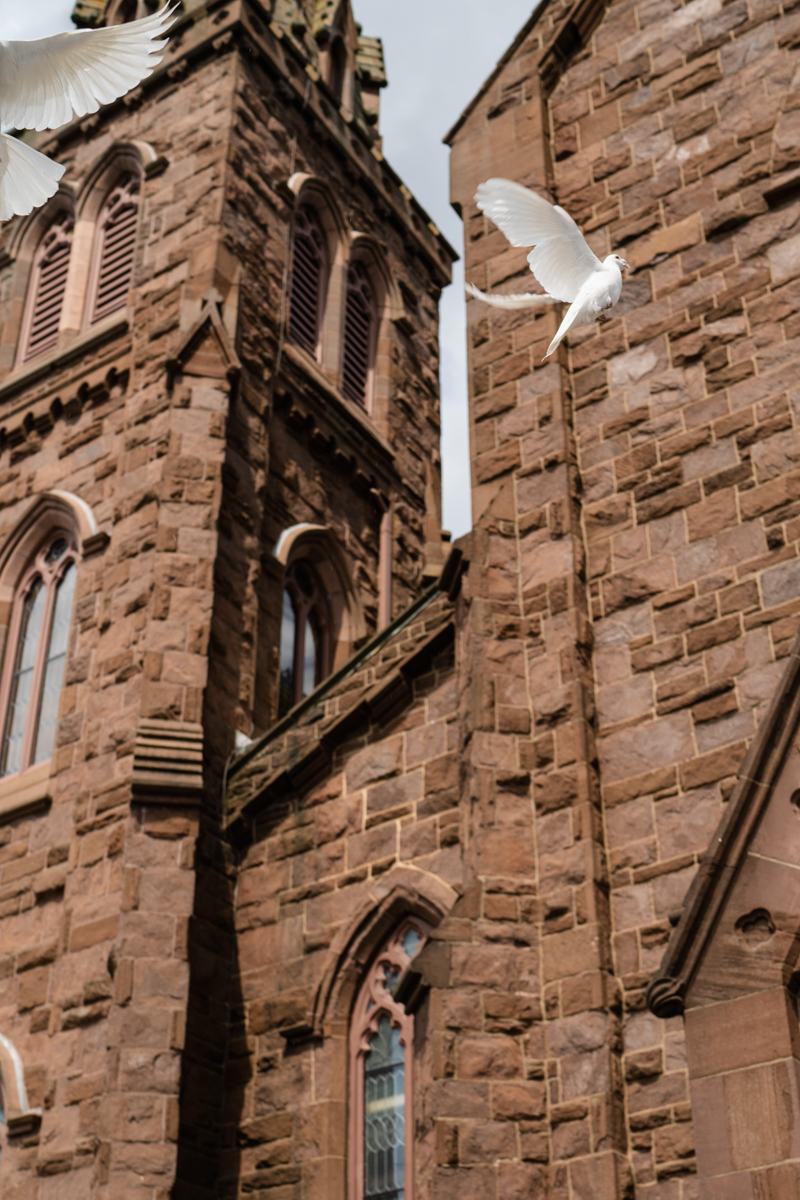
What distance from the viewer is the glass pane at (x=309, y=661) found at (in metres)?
17.5

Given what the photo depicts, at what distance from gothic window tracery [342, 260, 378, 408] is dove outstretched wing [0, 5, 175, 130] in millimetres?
12988

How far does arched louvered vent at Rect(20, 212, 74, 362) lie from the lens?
2030 centimetres

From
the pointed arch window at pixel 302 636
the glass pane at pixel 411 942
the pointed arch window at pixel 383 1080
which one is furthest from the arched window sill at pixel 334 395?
the pointed arch window at pixel 383 1080

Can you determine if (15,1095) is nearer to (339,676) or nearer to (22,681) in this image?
(339,676)

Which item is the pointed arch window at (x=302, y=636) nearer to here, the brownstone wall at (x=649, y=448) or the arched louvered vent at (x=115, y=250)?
the arched louvered vent at (x=115, y=250)

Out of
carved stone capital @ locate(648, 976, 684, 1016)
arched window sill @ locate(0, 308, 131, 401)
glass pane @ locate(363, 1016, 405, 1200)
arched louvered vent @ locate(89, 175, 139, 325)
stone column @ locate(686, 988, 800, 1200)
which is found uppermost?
arched louvered vent @ locate(89, 175, 139, 325)

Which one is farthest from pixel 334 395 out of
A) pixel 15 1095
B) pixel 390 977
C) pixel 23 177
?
pixel 23 177

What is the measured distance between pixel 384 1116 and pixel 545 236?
6.50 meters

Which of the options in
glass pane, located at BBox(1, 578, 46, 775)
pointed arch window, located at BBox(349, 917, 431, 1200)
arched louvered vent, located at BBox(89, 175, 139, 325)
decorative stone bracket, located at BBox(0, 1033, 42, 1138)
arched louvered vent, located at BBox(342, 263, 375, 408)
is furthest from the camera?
arched louvered vent, located at BBox(342, 263, 375, 408)

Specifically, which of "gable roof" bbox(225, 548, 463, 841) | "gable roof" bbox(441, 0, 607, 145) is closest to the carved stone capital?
"gable roof" bbox(225, 548, 463, 841)

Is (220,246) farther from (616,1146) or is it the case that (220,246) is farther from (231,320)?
(616,1146)

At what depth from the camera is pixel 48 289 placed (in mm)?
20953

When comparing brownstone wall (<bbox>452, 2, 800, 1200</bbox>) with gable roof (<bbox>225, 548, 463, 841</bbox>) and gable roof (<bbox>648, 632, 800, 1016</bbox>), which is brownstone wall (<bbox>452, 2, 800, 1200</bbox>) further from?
gable roof (<bbox>225, 548, 463, 841</bbox>)

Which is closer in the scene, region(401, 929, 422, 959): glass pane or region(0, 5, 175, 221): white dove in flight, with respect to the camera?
region(0, 5, 175, 221): white dove in flight
